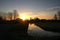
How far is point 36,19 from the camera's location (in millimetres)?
159250
